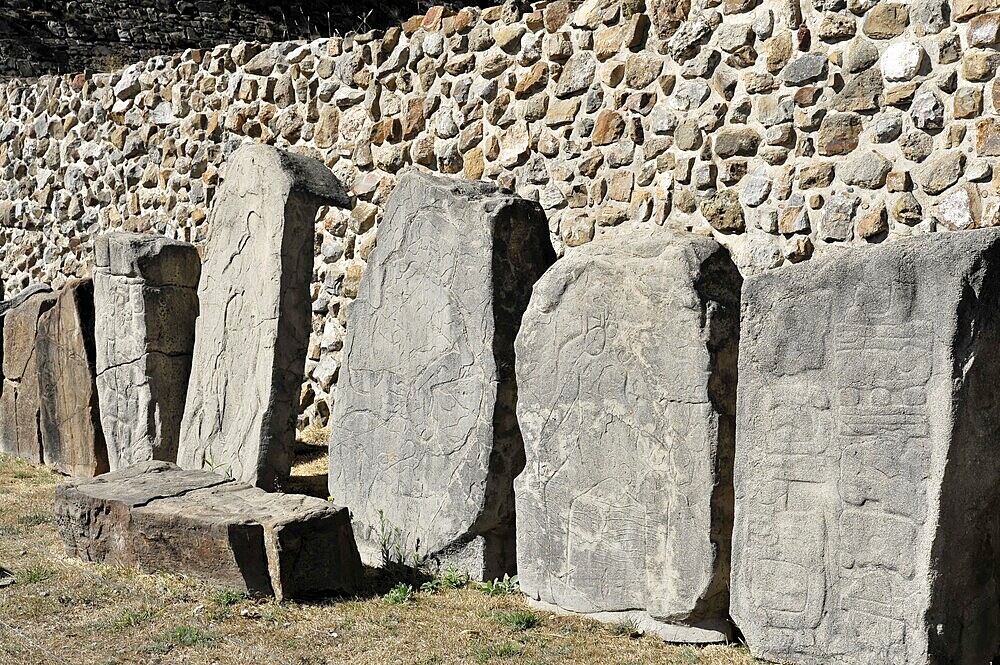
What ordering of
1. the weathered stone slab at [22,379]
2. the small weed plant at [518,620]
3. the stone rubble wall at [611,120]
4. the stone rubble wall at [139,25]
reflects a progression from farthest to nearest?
the stone rubble wall at [139,25] < the weathered stone slab at [22,379] < the stone rubble wall at [611,120] < the small weed plant at [518,620]

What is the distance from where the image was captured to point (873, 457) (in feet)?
9.84

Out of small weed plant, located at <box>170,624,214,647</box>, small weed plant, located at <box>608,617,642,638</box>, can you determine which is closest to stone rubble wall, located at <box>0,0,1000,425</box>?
small weed plant, located at <box>608,617,642,638</box>

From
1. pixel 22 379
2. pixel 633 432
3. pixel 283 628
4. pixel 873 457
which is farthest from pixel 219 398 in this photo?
pixel 873 457

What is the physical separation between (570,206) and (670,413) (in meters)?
3.07

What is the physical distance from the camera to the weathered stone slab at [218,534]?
3.90m

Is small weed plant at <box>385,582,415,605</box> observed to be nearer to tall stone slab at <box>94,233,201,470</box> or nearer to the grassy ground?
the grassy ground

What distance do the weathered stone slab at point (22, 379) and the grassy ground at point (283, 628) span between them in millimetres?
2499

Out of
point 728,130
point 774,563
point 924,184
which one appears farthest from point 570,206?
point 774,563

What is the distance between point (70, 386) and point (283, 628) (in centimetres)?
316

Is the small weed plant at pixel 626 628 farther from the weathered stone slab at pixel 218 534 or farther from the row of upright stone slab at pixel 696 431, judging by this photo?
the weathered stone slab at pixel 218 534

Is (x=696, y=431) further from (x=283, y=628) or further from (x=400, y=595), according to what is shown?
(x=283, y=628)

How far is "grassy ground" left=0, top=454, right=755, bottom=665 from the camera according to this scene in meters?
3.42

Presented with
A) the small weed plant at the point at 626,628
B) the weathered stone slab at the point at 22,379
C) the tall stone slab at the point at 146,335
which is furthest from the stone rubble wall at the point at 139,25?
the small weed plant at the point at 626,628

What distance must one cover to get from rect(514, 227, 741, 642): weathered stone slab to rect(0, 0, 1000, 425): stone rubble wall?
76.1 inches
